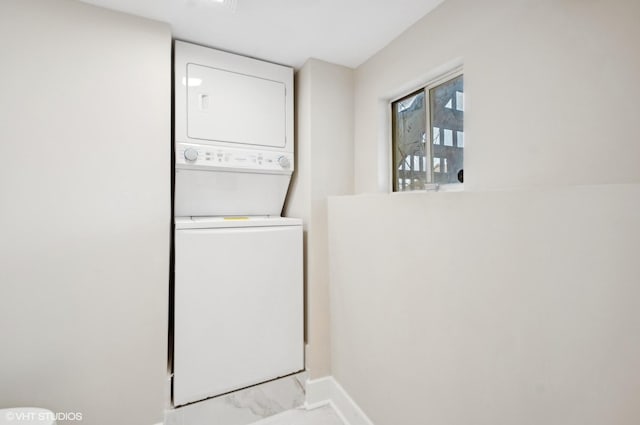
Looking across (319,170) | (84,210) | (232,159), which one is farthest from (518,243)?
(84,210)

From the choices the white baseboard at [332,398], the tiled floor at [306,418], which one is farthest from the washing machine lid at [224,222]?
the tiled floor at [306,418]

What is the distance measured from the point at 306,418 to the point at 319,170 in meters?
1.63

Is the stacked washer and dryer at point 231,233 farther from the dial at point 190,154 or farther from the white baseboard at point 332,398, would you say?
the white baseboard at point 332,398

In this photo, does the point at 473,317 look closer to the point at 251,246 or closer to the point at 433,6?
the point at 251,246

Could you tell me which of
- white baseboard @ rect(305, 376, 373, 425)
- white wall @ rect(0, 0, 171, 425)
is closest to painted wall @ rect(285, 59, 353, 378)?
white baseboard @ rect(305, 376, 373, 425)

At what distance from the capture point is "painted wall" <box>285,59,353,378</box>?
1.99 metres

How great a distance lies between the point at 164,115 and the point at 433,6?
62.6 inches

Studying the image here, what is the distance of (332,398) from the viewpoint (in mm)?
1954

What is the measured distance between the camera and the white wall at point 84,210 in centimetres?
136

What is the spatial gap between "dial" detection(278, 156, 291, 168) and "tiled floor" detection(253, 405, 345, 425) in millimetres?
1653

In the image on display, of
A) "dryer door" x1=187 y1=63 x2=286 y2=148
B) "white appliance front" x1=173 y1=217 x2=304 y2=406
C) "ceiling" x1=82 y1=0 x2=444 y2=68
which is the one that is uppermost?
"ceiling" x1=82 y1=0 x2=444 y2=68

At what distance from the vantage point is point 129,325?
154 cm

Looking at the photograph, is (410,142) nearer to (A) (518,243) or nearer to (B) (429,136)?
(B) (429,136)

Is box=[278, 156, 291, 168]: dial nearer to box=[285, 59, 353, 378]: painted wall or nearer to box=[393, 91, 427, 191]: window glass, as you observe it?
box=[285, 59, 353, 378]: painted wall
